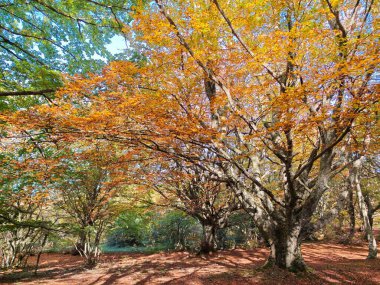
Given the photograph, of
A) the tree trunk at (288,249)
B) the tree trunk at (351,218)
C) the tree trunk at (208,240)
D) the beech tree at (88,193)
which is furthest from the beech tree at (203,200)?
the tree trunk at (351,218)

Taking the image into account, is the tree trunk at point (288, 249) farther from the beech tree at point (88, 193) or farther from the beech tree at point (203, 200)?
the beech tree at point (88, 193)

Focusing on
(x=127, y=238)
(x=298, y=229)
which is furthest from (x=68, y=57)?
(x=127, y=238)

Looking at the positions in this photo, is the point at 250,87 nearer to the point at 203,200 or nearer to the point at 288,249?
the point at 288,249

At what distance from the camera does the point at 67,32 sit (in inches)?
225

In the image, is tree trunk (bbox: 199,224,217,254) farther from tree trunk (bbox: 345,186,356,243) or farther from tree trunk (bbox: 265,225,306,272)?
tree trunk (bbox: 345,186,356,243)

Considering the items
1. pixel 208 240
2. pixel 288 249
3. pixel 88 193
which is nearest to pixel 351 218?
pixel 208 240

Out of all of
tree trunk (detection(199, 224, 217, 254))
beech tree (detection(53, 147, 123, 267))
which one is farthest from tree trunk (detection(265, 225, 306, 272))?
tree trunk (detection(199, 224, 217, 254))

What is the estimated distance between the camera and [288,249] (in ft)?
21.2

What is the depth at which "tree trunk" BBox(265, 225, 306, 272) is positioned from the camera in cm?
642

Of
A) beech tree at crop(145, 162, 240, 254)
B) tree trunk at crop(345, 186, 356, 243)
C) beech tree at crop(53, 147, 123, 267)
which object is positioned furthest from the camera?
tree trunk at crop(345, 186, 356, 243)

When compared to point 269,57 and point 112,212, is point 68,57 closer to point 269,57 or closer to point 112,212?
point 269,57

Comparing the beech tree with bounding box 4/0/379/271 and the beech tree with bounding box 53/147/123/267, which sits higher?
the beech tree with bounding box 4/0/379/271

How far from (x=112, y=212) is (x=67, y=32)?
8.57 metres

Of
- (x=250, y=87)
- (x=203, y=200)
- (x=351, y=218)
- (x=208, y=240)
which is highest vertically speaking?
(x=250, y=87)
